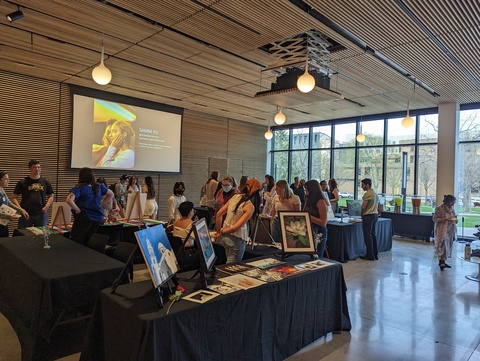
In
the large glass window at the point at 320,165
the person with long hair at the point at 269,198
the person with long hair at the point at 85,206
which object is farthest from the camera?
the large glass window at the point at 320,165

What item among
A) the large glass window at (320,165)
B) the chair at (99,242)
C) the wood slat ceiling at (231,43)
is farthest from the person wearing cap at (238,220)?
the large glass window at (320,165)

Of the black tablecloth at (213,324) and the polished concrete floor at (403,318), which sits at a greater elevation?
the black tablecloth at (213,324)

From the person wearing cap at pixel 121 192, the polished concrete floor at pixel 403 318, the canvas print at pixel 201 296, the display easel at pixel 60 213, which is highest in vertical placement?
the person wearing cap at pixel 121 192

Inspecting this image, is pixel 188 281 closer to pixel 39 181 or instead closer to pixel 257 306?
pixel 257 306

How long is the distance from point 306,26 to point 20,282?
439cm

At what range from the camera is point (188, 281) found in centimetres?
254

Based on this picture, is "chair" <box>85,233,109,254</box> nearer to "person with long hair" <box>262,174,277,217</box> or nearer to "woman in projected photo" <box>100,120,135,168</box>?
"person with long hair" <box>262,174,277,217</box>

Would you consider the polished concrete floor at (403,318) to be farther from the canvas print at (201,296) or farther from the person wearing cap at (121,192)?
the person wearing cap at (121,192)

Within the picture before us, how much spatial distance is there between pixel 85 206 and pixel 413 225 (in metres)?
8.42

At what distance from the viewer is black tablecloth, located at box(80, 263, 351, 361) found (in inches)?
74.8

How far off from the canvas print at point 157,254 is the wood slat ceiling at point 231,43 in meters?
3.12

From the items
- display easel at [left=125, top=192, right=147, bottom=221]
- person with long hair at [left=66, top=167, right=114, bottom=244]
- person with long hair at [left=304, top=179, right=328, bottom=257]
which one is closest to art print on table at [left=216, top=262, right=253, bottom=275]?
person with long hair at [left=304, top=179, right=328, bottom=257]

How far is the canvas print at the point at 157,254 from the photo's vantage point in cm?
197

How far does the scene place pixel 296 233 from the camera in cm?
340
